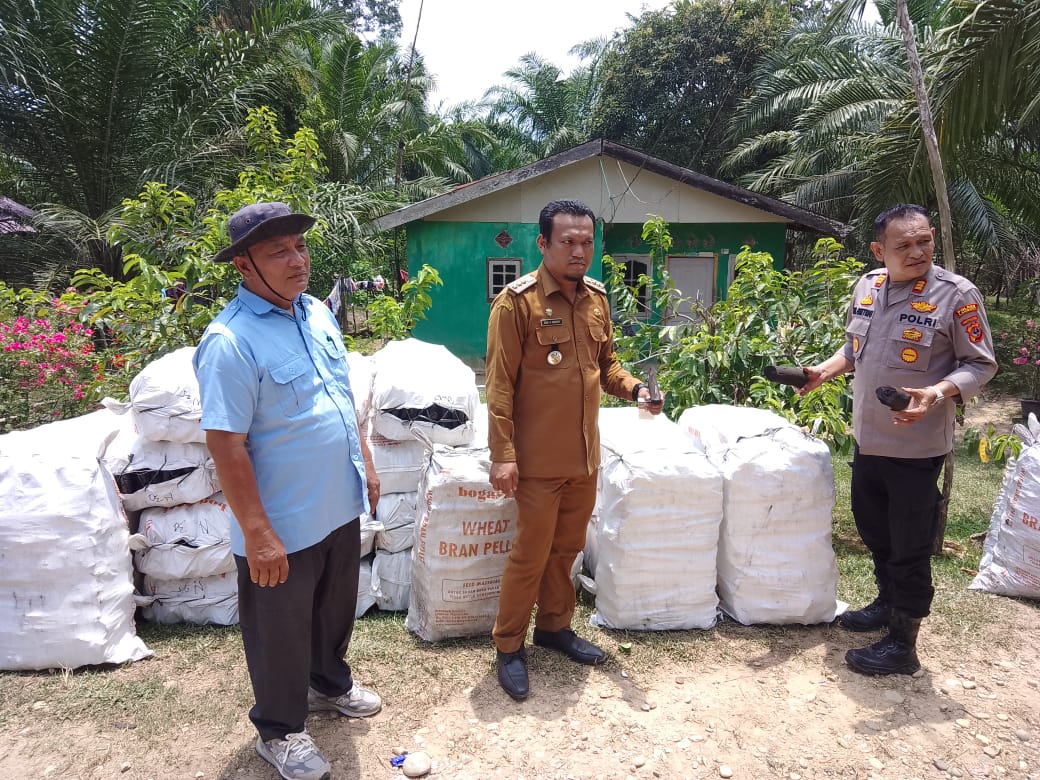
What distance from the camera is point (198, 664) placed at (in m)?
2.80

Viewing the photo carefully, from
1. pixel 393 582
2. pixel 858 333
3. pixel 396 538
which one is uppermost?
pixel 858 333

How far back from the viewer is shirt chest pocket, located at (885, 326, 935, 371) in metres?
2.71

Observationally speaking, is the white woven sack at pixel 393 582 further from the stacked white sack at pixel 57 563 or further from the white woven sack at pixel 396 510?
the stacked white sack at pixel 57 563

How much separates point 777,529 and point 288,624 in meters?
2.11

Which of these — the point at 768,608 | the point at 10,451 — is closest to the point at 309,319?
the point at 10,451

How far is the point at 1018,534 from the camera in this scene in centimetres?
328

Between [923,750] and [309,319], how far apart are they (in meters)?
2.65

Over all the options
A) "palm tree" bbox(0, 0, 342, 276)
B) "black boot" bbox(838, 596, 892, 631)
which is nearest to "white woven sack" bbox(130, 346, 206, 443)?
"black boot" bbox(838, 596, 892, 631)

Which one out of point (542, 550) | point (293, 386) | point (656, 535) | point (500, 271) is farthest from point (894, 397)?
point (500, 271)

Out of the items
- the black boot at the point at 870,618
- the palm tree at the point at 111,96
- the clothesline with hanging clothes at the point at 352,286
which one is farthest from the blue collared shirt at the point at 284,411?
the clothesline with hanging clothes at the point at 352,286

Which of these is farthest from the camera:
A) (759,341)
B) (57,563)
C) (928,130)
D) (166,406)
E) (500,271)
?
(500,271)

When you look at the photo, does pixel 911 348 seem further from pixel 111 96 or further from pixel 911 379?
pixel 111 96

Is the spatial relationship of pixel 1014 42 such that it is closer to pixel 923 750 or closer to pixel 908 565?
pixel 908 565

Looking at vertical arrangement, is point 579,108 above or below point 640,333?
above
